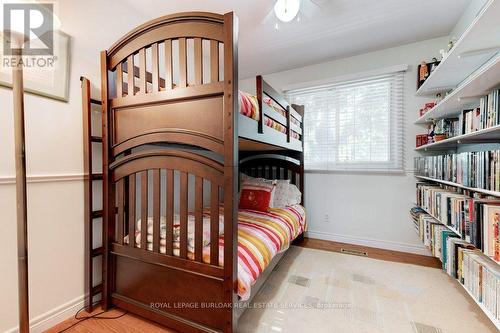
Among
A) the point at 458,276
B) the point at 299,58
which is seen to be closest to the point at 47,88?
the point at 299,58

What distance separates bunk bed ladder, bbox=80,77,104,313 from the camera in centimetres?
153

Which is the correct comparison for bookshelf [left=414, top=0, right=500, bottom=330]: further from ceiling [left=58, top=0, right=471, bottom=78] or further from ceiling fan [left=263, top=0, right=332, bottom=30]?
ceiling fan [left=263, top=0, right=332, bottom=30]

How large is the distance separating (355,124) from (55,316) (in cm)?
335

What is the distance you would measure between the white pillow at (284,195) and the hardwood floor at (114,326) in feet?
5.10

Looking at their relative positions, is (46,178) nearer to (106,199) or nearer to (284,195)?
(106,199)

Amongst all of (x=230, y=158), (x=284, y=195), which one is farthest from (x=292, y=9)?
(x=284, y=195)

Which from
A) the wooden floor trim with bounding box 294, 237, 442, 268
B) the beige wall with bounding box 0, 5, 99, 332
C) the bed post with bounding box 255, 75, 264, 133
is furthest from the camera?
the wooden floor trim with bounding box 294, 237, 442, 268

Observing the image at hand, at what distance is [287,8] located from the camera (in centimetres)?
169

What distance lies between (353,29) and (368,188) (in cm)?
184

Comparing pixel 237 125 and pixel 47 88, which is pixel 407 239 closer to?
pixel 237 125

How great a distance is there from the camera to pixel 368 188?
2.81 metres

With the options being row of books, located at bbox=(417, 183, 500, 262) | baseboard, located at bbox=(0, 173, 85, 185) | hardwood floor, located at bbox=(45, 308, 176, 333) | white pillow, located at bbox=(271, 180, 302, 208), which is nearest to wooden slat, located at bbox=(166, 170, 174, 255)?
hardwood floor, located at bbox=(45, 308, 176, 333)

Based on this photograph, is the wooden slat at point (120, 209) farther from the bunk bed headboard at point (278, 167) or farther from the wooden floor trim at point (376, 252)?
the wooden floor trim at point (376, 252)

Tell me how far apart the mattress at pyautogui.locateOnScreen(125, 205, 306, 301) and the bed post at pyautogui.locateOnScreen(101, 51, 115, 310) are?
0.16 meters
